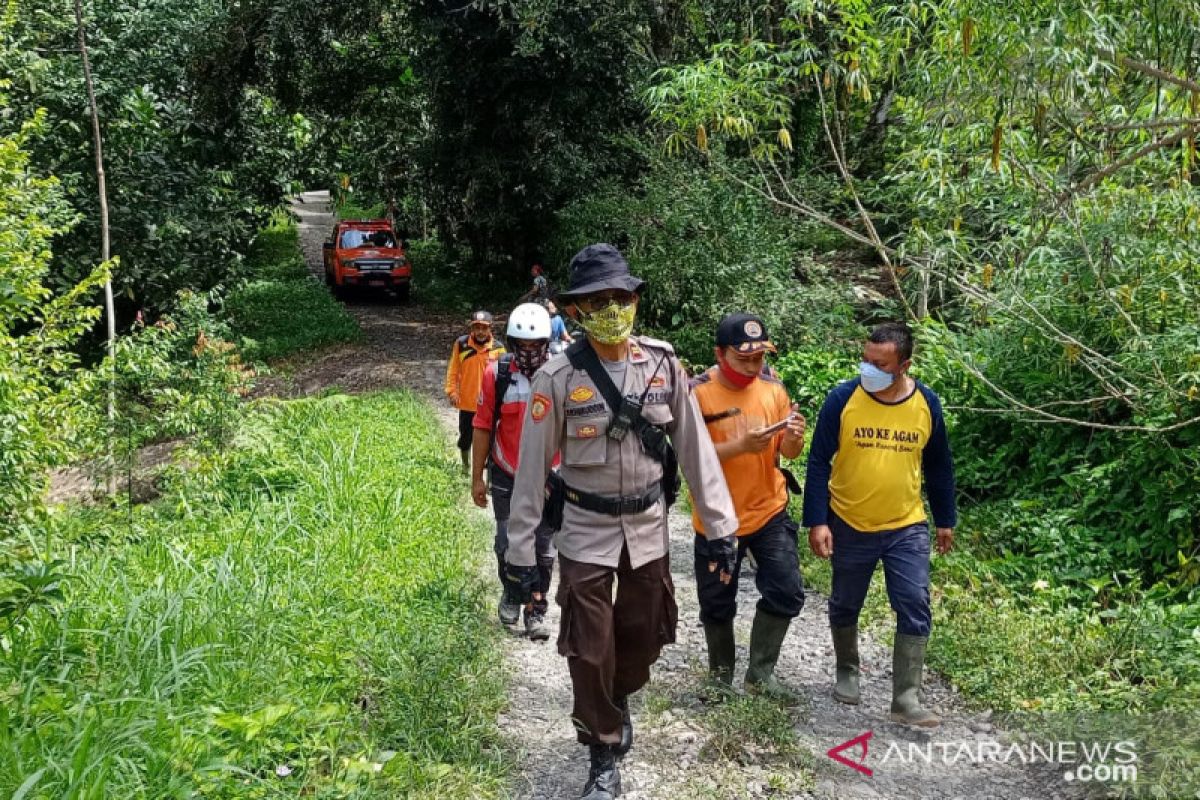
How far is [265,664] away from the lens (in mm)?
4453

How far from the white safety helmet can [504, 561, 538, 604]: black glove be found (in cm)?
182

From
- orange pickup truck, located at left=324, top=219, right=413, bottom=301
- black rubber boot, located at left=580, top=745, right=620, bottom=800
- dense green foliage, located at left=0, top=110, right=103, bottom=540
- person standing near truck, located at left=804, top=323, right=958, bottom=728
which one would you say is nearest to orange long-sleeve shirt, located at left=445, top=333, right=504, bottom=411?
dense green foliage, located at left=0, top=110, right=103, bottom=540

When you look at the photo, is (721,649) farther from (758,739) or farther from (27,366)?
(27,366)

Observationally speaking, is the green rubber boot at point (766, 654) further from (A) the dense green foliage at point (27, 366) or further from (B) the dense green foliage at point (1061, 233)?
(A) the dense green foliage at point (27, 366)

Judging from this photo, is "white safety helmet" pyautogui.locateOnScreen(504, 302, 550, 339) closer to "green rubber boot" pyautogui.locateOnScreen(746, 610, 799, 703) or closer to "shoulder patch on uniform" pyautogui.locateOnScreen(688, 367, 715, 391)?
"shoulder patch on uniform" pyautogui.locateOnScreen(688, 367, 715, 391)

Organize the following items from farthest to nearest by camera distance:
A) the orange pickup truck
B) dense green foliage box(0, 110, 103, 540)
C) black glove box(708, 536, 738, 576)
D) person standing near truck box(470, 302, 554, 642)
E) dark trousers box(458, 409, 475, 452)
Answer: the orange pickup truck, dark trousers box(458, 409, 475, 452), dense green foliage box(0, 110, 103, 540), person standing near truck box(470, 302, 554, 642), black glove box(708, 536, 738, 576)

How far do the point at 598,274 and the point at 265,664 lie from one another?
2351mm

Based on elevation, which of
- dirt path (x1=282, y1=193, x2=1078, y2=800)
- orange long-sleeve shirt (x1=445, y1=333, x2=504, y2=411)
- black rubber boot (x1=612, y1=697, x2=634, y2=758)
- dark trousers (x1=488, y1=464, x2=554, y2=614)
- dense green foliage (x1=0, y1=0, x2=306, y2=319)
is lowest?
dirt path (x1=282, y1=193, x2=1078, y2=800)

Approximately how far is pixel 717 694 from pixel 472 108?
1610cm

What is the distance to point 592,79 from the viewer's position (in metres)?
17.5

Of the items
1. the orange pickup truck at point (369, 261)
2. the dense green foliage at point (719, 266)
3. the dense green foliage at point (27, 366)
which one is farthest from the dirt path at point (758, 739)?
the orange pickup truck at point (369, 261)

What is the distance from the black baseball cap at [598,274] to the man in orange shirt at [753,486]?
90cm

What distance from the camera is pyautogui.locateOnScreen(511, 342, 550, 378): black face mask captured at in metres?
5.54

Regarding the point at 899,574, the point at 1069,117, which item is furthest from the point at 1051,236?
the point at 899,574
